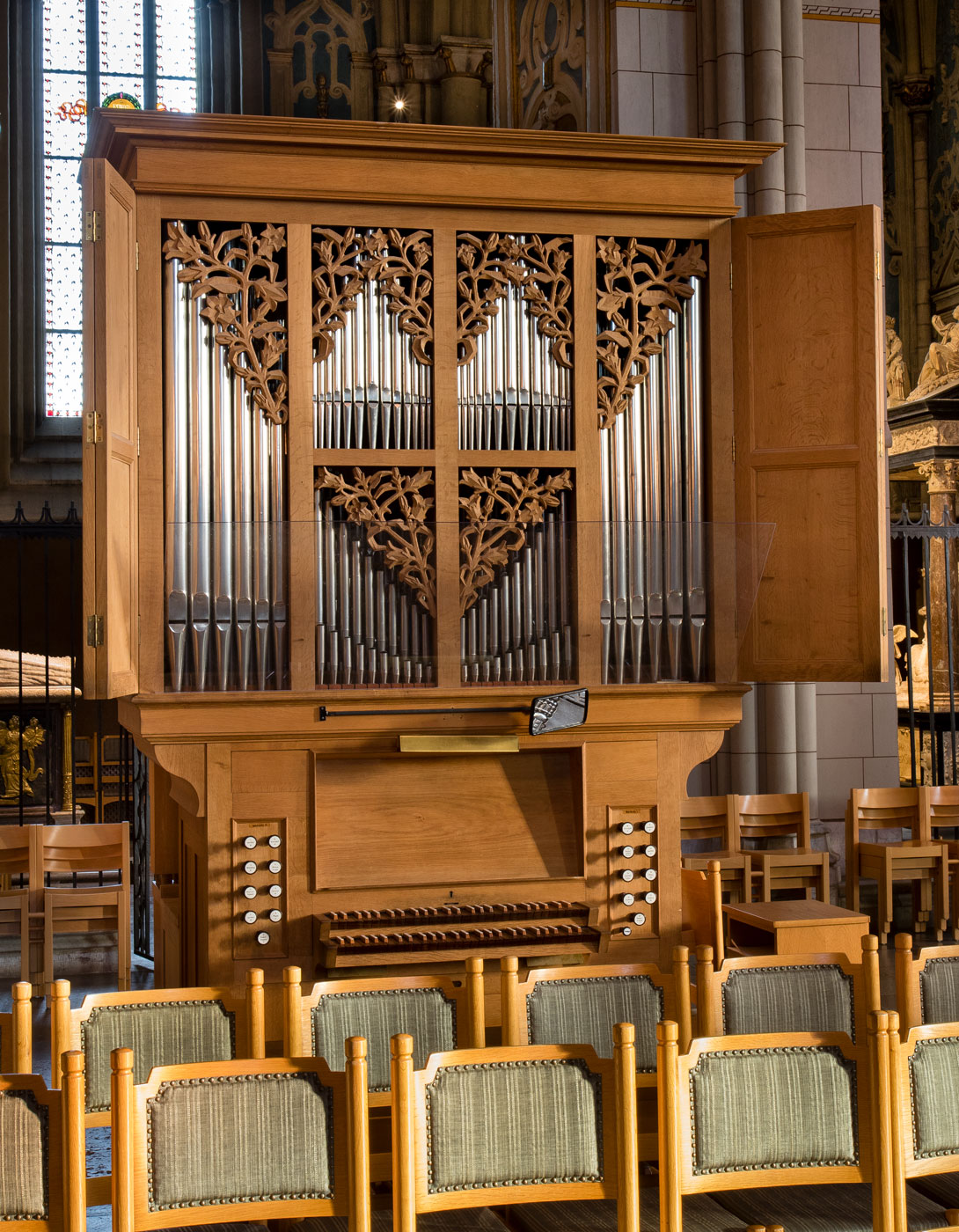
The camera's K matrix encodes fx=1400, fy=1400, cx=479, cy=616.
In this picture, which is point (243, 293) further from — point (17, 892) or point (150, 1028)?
point (17, 892)

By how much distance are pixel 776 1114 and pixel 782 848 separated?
19.2 ft

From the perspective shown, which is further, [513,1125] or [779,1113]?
[779,1113]

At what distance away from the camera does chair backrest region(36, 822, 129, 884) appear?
7.48 m

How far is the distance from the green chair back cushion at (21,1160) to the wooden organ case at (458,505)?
7.90 feet

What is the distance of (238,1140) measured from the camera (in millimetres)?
2836

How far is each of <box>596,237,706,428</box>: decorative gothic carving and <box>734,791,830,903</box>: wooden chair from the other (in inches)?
128

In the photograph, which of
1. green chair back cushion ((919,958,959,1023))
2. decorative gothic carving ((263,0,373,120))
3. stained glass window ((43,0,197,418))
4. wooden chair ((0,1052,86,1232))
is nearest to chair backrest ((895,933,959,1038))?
green chair back cushion ((919,958,959,1023))

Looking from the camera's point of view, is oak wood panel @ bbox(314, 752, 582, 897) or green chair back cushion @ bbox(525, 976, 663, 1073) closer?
green chair back cushion @ bbox(525, 976, 663, 1073)

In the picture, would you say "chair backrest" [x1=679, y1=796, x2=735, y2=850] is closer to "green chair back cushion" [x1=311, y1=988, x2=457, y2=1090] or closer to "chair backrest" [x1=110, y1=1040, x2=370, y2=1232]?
"green chair back cushion" [x1=311, y1=988, x2=457, y2=1090]

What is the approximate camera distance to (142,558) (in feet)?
17.3

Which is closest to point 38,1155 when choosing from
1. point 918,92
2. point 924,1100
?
point 924,1100

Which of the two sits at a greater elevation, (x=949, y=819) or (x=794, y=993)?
(x=794, y=993)

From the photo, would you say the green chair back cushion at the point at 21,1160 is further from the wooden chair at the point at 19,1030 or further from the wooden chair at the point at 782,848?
the wooden chair at the point at 782,848

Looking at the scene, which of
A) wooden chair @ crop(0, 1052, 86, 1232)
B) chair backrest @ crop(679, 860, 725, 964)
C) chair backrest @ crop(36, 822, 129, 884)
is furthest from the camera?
chair backrest @ crop(36, 822, 129, 884)
